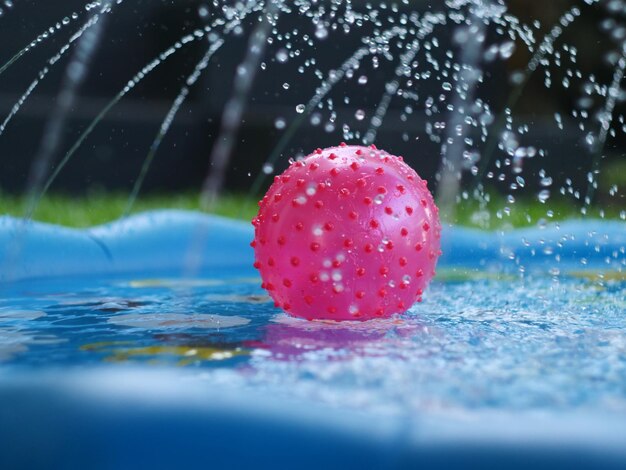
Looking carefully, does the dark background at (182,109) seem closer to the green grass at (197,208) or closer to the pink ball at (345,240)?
the green grass at (197,208)

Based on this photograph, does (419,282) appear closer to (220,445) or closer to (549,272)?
(220,445)

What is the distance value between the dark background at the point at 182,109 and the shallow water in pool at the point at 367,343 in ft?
16.0

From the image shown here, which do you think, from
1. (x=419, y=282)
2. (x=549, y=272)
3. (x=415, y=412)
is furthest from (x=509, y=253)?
(x=415, y=412)

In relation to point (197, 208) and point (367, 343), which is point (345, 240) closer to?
point (367, 343)

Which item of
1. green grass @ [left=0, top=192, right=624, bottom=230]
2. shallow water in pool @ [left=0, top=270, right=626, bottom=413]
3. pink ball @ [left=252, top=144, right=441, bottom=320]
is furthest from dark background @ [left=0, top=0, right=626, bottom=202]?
pink ball @ [left=252, top=144, right=441, bottom=320]

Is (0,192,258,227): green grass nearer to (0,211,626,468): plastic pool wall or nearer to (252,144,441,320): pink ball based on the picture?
(0,211,626,468): plastic pool wall

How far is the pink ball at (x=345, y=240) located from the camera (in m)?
3.09

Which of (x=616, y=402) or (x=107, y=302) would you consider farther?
(x=107, y=302)

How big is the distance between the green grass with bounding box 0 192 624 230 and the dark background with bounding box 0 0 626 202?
1.41ft

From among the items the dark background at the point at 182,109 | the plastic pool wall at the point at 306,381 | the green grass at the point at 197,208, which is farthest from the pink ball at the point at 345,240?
the dark background at the point at 182,109

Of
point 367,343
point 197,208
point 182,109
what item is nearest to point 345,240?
point 367,343

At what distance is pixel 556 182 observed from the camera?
9766 millimetres

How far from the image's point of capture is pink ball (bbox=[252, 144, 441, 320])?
3.09 m

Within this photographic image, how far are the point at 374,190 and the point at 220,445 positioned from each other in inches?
51.1
